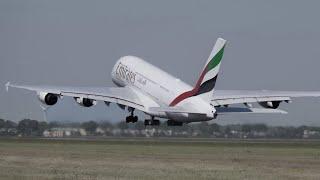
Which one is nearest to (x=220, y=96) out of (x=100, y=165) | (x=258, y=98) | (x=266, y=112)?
(x=258, y=98)

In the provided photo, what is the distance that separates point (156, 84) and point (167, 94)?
3.72 metres

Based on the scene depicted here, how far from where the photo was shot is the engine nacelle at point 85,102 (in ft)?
355

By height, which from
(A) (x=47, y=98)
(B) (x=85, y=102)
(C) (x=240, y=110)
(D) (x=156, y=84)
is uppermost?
(D) (x=156, y=84)

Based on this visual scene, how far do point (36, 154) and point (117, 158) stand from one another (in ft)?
25.1

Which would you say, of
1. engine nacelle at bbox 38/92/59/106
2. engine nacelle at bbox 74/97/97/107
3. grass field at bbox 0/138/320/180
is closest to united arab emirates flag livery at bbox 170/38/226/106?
engine nacelle at bbox 74/97/97/107

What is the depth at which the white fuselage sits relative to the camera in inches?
3829

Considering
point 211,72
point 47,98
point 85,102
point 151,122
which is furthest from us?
point 151,122

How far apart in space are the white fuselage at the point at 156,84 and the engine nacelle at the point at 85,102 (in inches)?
238

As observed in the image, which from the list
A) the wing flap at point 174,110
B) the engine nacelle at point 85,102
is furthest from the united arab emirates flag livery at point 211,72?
the engine nacelle at point 85,102

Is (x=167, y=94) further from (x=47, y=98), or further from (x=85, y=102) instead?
(x=47, y=98)

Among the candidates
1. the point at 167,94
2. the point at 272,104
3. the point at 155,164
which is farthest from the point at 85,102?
the point at 155,164

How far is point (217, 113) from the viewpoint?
97375 mm

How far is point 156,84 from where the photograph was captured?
107375 millimetres

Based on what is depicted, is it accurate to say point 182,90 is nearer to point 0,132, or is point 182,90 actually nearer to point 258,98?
point 258,98
